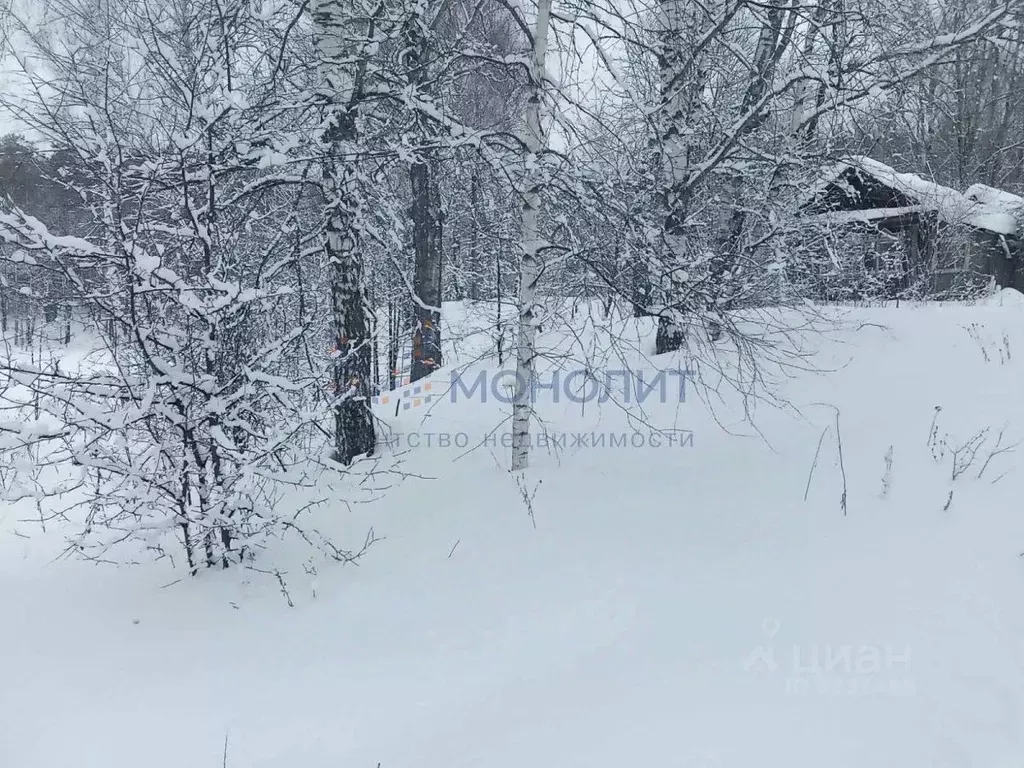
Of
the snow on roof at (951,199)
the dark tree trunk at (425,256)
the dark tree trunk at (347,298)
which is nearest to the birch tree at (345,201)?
the dark tree trunk at (347,298)

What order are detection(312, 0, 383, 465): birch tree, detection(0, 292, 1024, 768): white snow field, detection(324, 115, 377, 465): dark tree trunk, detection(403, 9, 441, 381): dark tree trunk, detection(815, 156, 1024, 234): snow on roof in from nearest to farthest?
detection(0, 292, 1024, 768): white snow field → detection(312, 0, 383, 465): birch tree → detection(324, 115, 377, 465): dark tree trunk → detection(815, 156, 1024, 234): snow on roof → detection(403, 9, 441, 381): dark tree trunk

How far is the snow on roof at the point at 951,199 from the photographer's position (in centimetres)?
698

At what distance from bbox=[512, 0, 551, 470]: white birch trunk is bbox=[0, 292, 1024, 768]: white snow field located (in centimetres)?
45

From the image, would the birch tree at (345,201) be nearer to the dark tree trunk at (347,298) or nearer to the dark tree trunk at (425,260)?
the dark tree trunk at (347,298)

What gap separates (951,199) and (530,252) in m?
14.0

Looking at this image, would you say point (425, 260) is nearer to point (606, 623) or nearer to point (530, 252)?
point (530, 252)

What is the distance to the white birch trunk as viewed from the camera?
14.2ft

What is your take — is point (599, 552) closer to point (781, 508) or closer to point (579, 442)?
point (781, 508)

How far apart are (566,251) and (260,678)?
135 inches

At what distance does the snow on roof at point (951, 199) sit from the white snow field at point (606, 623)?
3.03 m

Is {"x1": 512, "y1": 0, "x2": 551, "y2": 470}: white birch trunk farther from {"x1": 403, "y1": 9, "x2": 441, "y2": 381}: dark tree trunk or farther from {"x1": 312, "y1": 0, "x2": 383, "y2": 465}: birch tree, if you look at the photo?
{"x1": 403, "y1": 9, "x2": 441, "y2": 381}: dark tree trunk

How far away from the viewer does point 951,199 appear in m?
13.8

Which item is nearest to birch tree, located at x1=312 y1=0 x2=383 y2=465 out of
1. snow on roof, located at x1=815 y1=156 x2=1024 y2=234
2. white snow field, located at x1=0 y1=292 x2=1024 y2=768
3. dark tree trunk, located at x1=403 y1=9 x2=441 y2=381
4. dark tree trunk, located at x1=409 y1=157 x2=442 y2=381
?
white snow field, located at x1=0 y1=292 x2=1024 y2=768

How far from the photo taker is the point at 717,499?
410 cm
